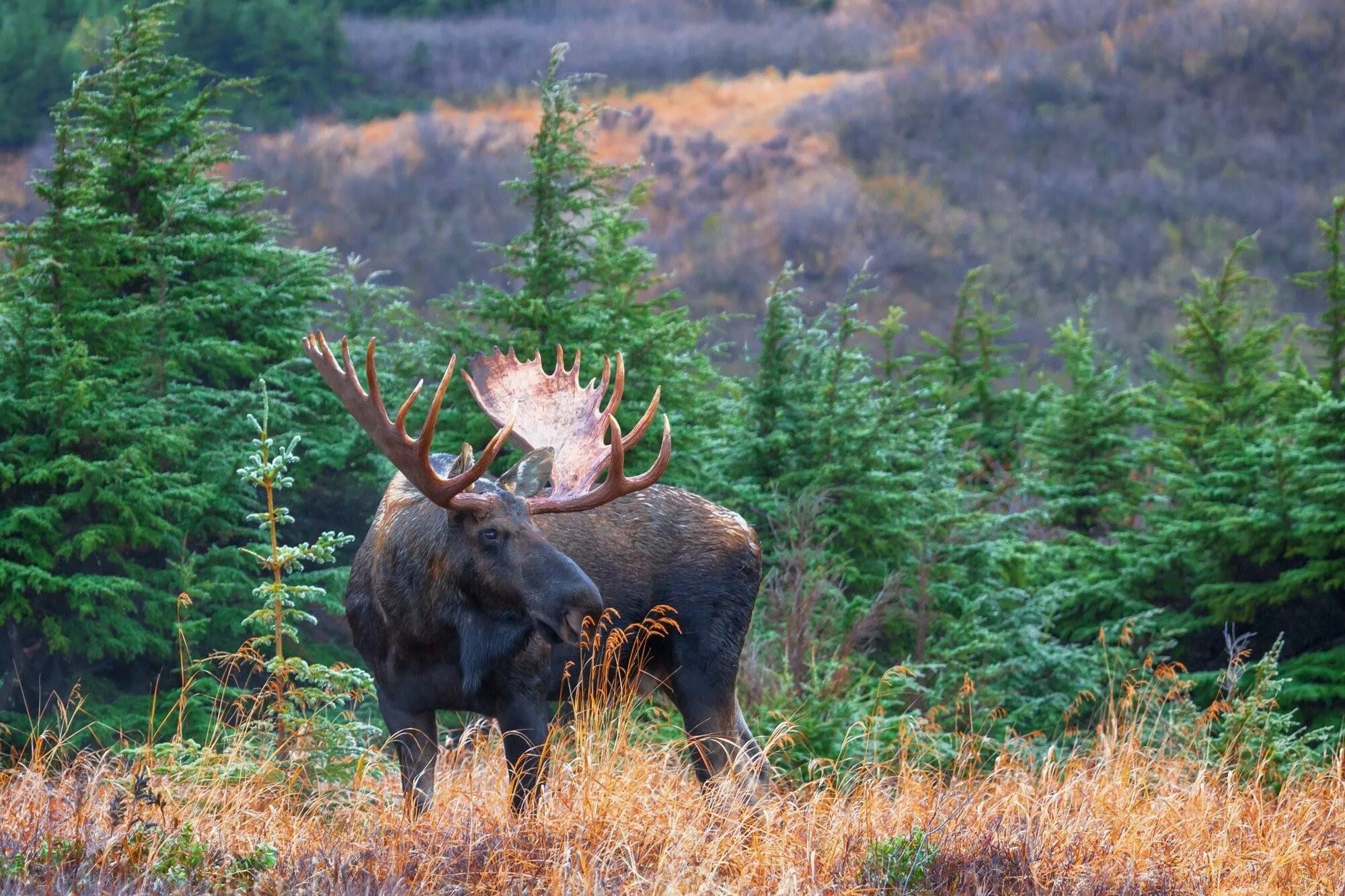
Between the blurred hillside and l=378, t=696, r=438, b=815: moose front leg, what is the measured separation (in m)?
32.5

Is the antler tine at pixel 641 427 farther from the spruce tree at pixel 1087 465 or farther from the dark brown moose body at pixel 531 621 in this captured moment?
the spruce tree at pixel 1087 465

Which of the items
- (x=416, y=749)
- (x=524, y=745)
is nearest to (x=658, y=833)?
(x=524, y=745)

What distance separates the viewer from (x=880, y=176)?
49750 mm

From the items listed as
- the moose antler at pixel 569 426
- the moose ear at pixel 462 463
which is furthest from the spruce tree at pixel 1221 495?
the moose ear at pixel 462 463

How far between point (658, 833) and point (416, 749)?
50.3 inches

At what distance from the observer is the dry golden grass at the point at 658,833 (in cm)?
462

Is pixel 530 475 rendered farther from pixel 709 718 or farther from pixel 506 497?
pixel 709 718

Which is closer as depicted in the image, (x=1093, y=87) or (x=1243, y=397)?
(x=1243, y=397)

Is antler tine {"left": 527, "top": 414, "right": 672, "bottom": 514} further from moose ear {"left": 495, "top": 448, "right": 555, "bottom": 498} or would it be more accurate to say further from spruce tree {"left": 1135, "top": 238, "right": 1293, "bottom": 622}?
spruce tree {"left": 1135, "top": 238, "right": 1293, "bottom": 622}

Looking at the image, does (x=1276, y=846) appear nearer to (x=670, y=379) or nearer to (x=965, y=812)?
(x=965, y=812)

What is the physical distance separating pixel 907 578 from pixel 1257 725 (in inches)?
124

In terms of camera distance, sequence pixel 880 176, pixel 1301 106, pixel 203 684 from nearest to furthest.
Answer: pixel 203 684
pixel 880 176
pixel 1301 106

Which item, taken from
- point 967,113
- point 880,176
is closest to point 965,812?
point 880,176

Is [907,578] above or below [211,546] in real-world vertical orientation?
below
